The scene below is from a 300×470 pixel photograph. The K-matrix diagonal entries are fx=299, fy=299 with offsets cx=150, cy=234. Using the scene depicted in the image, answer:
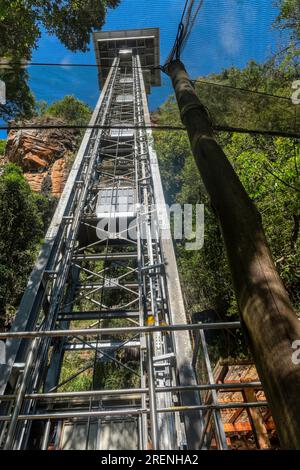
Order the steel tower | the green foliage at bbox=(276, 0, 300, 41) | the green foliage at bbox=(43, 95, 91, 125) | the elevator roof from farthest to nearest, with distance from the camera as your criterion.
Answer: the green foliage at bbox=(43, 95, 91, 125) < the elevator roof < the green foliage at bbox=(276, 0, 300, 41) < the steel tower

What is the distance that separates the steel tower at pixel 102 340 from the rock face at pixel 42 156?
8.21 meters

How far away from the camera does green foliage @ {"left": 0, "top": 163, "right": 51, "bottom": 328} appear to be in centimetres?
922

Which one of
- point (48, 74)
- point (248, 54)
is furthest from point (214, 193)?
point (48, 74)

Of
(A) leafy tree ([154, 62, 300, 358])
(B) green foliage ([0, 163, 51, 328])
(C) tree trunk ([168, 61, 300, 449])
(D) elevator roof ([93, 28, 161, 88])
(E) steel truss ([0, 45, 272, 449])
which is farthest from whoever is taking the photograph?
(D) elevator roof ([93, 28, 161, 88])

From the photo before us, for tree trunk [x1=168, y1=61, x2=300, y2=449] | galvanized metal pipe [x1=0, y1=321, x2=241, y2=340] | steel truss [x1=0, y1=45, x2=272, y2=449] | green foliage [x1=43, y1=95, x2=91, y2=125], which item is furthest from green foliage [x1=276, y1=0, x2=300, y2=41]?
green foliage [x1=43, y1=95, x2=91, y2=125]

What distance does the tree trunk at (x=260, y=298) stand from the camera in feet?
4.28

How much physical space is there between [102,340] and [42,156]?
15998mm

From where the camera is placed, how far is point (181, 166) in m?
14.6

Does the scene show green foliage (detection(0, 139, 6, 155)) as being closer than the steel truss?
No

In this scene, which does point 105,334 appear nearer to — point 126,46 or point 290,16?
point 290,16

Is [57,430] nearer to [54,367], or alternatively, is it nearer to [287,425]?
[54,367]

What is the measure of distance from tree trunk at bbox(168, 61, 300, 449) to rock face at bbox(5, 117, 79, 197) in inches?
636

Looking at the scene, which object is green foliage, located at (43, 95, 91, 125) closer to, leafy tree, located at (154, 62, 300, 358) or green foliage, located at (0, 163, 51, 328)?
leafy tree, located at (154, 62, 300, 358)

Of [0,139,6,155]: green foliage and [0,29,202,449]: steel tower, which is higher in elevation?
[0,139,6,155]: green foliage
